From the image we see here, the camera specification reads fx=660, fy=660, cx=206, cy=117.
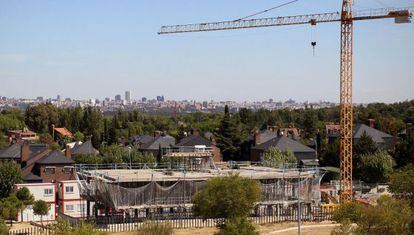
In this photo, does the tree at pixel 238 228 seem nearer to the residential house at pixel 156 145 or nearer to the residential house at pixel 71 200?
the residential house at pixel 71 200

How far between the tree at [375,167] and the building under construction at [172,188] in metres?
12.6

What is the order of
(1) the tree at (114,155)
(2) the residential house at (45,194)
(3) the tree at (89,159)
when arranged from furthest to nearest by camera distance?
(1) the tree at (114,155), (3) the tree at (89,159), (2) the residential house at (45,194)

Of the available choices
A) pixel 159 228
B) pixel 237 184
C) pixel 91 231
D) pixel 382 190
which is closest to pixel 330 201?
pixel 382 190

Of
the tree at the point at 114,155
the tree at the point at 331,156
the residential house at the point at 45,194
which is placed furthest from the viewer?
the tree at the point at 331,156

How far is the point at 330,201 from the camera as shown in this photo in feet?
184

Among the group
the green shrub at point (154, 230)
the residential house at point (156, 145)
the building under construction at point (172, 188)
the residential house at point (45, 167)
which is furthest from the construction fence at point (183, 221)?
the residential house at point (156, 145)

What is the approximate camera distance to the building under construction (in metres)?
44.8

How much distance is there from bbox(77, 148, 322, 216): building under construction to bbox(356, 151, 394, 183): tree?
12.6 metres

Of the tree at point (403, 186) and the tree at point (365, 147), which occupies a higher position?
the tree at point (365, 147)

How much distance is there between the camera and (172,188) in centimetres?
4634

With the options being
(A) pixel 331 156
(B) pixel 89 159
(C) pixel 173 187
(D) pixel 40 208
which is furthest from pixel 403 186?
(B) pixel 89 159

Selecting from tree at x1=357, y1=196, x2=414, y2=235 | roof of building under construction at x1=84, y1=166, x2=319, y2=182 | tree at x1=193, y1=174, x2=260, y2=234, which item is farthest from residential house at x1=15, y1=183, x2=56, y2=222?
tree at x1=357, y1=196, x2=414, y2=235

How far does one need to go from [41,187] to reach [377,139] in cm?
4168

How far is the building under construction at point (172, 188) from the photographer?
44.8 metres
